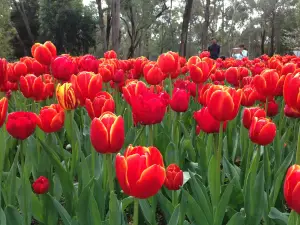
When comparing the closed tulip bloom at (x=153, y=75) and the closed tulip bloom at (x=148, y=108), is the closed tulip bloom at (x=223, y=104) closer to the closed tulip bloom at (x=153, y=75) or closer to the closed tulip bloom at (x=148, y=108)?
the closed tulip bloom at (x=148, y=108)

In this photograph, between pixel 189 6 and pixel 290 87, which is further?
pixel 189 6

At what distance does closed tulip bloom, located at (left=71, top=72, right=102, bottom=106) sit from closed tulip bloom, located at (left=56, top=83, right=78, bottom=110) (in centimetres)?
7

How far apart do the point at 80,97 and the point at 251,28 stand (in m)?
62.4

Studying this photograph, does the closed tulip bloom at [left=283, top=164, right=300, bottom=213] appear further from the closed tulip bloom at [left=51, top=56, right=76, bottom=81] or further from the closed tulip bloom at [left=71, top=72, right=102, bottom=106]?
the closed tulip bloom at [left=51, top=56, right=76, bottom=81]

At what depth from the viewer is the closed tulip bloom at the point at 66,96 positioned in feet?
5.89

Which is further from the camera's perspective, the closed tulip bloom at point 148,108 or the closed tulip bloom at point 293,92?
the closed tulip bloom at point 148,108

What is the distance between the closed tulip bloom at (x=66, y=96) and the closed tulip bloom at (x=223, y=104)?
626 mm

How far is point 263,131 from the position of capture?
1.54 metres

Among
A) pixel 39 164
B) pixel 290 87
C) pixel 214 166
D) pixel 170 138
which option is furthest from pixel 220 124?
pixel 39 164

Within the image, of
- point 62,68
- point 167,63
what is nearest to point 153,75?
point 167,63

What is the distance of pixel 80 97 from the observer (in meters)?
1.90

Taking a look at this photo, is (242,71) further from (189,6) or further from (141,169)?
(189,6)

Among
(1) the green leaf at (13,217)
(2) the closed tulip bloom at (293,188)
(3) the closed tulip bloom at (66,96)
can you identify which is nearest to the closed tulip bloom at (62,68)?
(3) the closed tulip bloom at (66,96)

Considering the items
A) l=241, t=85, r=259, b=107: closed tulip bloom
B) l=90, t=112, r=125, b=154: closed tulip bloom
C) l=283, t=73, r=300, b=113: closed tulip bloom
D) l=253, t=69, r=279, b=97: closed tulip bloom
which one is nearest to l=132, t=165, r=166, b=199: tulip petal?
l=90, t=112, r=125, b=154: closed tulip bloom
